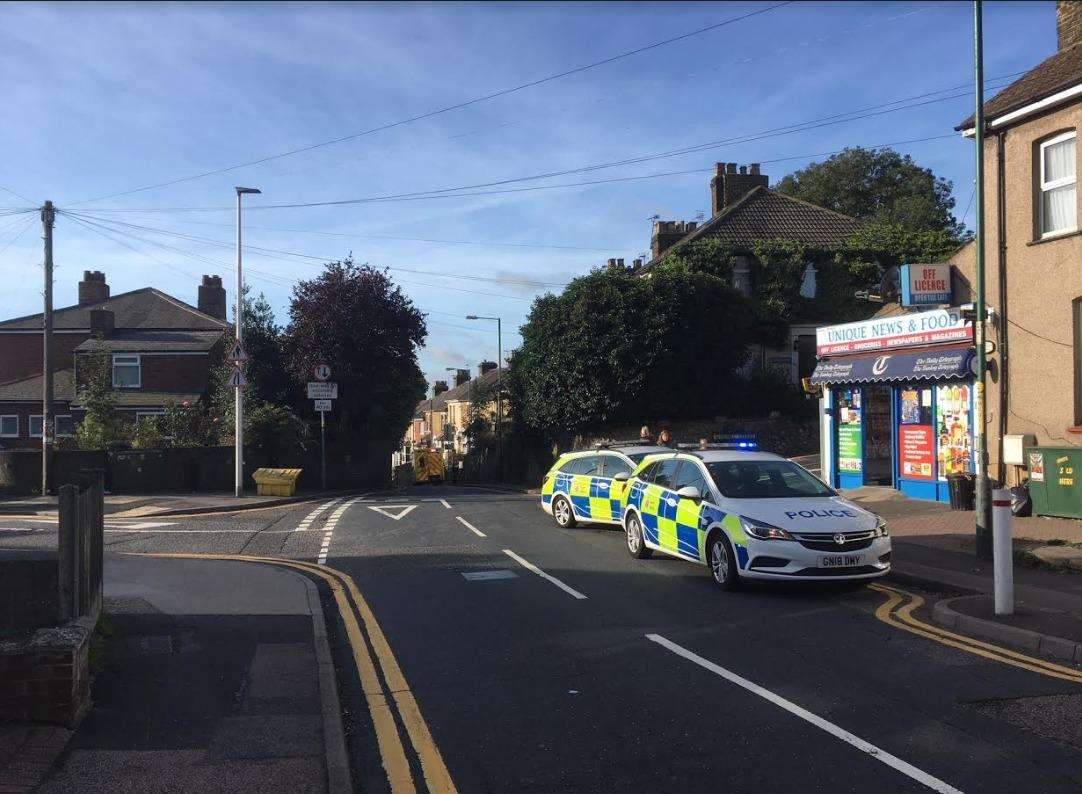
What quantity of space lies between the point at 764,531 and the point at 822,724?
4.21 metres

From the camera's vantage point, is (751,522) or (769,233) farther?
(769,233)

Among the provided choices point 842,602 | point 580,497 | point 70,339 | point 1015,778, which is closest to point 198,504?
point 580,497

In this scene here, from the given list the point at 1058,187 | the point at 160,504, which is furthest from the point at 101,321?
the point at 1058,187

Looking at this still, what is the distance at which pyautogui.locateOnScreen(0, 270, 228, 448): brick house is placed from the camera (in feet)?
131

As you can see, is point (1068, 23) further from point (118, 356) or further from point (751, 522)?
point (118, 356)

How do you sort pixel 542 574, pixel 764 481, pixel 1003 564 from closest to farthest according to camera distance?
1. pixel 1003 564
2. pixel 764 481
3. pixel 542 574

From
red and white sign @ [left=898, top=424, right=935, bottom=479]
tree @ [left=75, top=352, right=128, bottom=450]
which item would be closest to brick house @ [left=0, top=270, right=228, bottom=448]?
tree @ [left=75, top=352, right=128, bottom=450]

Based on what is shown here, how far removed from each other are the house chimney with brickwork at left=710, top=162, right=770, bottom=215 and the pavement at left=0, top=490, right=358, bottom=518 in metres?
23.6

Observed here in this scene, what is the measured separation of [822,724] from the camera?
562 cm

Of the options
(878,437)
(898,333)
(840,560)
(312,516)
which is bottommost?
(312,516)

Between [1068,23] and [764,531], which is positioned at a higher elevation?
[1068,23]

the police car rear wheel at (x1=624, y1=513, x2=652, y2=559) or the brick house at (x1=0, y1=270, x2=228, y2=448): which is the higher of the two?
the brick house at (x1=0, y1=270, x2=228, y2=448)

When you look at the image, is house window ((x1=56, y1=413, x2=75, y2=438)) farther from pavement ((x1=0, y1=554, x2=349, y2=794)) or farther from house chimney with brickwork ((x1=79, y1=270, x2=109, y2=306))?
pavement ((x1=0, y1=554, x2=349, y2=794))

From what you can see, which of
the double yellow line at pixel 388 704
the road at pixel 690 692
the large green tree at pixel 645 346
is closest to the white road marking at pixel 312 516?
the road at pixel 690 692
